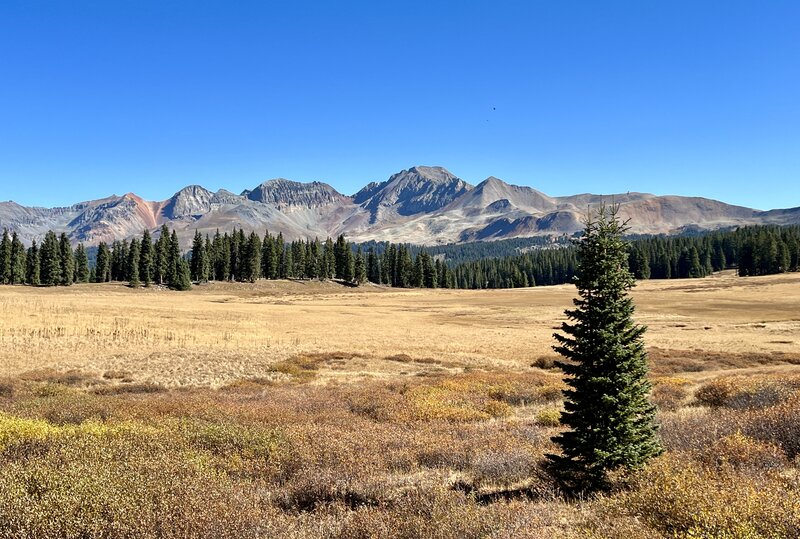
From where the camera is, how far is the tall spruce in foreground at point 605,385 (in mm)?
8031

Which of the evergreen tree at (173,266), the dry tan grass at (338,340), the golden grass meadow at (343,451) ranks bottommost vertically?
the dry tan grass at (338,340)

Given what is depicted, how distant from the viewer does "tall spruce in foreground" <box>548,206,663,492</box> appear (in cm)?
803

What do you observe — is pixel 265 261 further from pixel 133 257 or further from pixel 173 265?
pixel 133 257

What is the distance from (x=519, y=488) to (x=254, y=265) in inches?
4861

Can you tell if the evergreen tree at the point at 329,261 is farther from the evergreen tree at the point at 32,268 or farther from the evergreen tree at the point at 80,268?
the evergreen tree at the point at 32,268

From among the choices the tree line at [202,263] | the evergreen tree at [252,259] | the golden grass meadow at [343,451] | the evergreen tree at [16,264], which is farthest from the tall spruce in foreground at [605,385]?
the evergreen tree at [16,264]

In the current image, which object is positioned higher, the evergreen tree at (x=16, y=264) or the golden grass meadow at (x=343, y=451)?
the evergreen tree at (x=16, y=264)

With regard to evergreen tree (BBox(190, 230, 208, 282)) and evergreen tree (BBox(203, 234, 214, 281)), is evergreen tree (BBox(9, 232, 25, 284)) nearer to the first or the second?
evergreen tree (BBox(190, 230, 208, 282))

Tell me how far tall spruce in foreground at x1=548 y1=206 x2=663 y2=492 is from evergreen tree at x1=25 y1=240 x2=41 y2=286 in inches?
5443

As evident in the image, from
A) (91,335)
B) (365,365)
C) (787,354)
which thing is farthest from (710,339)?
(91,335)

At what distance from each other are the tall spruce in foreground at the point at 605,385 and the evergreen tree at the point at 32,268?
138 metres

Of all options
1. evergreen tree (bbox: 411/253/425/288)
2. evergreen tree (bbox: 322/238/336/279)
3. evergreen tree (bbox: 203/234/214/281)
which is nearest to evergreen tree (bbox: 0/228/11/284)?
evergreen tree (bbox: 203/234/214/281)

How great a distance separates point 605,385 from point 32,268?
14184 centimetres

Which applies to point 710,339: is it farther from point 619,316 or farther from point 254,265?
point 254,265
